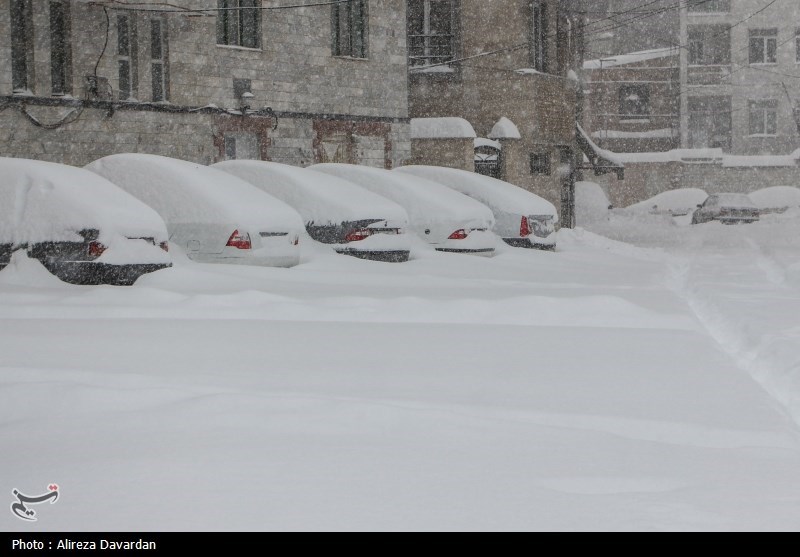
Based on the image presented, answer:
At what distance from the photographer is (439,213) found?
16875 millimetres

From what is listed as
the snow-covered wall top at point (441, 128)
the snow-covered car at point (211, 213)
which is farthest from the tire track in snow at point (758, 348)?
the snow-covered wall top at point (441, 128)

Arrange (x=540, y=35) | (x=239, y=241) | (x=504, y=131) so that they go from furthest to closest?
(x=540, y=35), (x=504, y=131), (x=239, y=241)

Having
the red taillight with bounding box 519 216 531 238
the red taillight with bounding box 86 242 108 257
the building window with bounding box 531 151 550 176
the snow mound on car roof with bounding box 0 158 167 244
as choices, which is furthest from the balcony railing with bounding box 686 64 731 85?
the red taillight with bounding box 86 242 108 257

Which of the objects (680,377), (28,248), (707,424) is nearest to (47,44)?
(28,248)

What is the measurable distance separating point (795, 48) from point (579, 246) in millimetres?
36690

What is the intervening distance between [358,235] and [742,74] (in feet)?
147

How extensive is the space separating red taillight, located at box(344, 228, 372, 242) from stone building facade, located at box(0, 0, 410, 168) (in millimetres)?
6430

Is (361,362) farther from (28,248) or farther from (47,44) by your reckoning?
(47,44)

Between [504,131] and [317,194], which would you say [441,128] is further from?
[317,194]

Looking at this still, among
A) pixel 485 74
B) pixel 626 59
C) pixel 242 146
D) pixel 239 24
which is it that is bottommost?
pixel 242 146

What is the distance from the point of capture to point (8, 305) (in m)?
10.4

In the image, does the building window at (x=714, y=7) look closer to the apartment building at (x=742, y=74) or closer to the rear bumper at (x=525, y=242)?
the apartment building at (x=742, y=74)

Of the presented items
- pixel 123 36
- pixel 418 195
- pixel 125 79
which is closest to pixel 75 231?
pixel 418 195

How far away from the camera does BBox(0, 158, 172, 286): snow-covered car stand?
37.8ft
